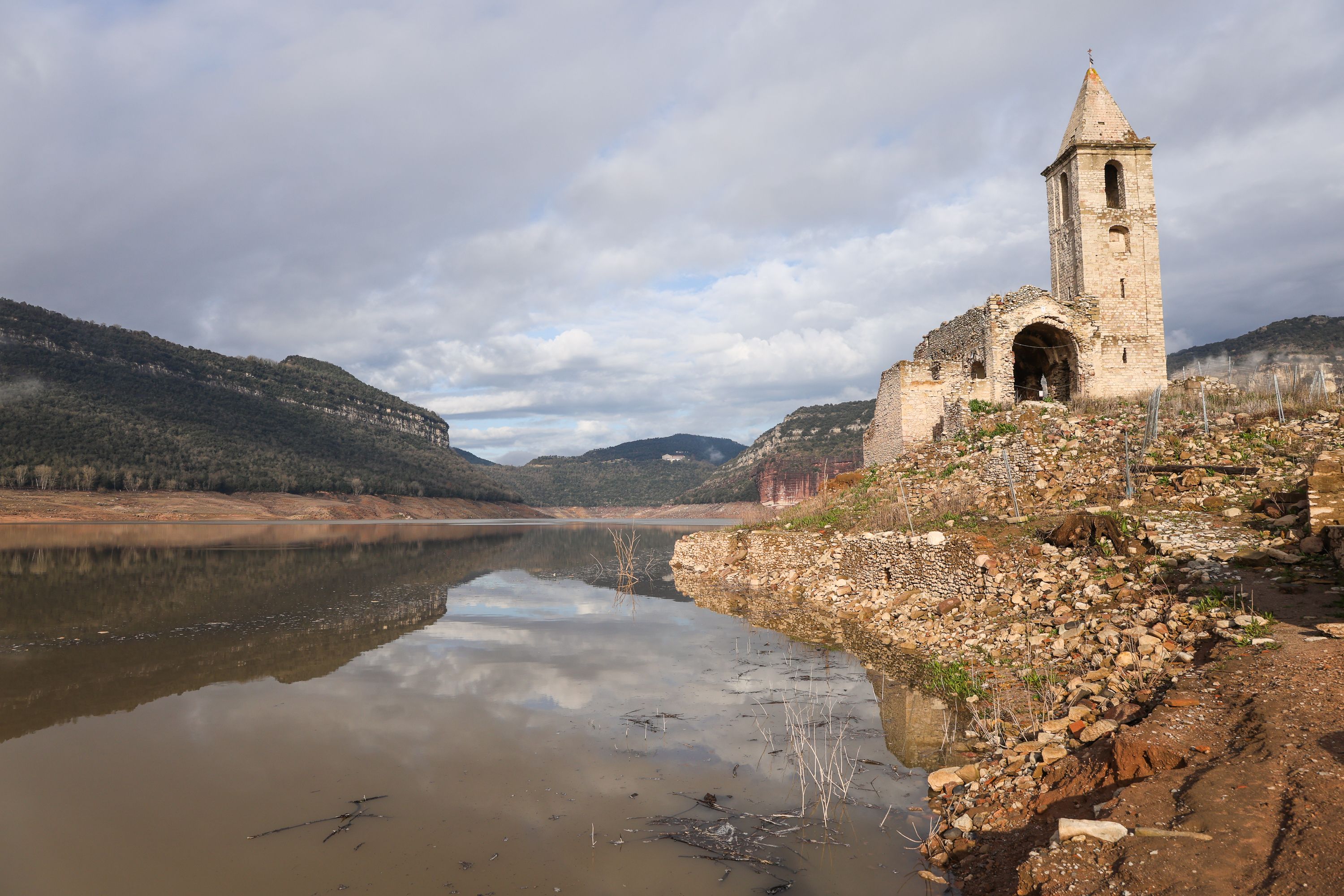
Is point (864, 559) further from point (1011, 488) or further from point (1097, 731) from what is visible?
point (1097, 731)

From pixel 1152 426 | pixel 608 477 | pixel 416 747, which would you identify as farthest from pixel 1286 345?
pixel 608 477

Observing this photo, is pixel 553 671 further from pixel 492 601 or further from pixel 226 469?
pixel 226 469

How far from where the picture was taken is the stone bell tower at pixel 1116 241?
2333 cm

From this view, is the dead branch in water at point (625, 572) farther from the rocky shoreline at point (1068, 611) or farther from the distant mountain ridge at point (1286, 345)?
the distant mountain ridge at point (1286, 345)

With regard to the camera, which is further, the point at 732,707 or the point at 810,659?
the point at 810,659

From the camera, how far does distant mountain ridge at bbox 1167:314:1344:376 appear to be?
49.0m

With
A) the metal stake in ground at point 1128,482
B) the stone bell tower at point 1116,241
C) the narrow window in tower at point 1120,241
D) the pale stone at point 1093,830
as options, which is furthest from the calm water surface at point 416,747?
the narrow window in tower at point 1120,241

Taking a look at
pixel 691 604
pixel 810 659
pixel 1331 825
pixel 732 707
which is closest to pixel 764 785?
pixel 732 707

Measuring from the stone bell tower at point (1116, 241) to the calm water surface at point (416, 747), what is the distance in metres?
18.3

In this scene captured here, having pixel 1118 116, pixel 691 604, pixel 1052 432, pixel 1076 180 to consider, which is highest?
pixel 1118 116

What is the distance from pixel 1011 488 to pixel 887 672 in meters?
7.23

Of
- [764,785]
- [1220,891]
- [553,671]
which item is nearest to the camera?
[1220,891]

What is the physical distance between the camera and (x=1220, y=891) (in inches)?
136

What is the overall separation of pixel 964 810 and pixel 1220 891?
7.09ft
